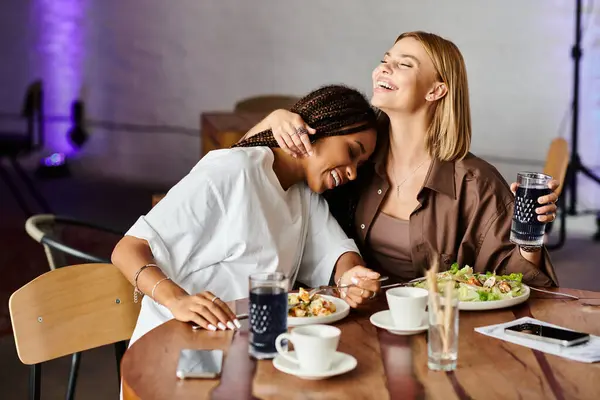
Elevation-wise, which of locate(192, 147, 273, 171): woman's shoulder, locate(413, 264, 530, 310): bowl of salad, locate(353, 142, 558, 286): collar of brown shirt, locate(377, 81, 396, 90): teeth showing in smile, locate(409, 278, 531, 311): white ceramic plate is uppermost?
locate(377, 81, 396, 90): teeth showing in smile

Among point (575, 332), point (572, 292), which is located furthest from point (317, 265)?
point (575, 332)

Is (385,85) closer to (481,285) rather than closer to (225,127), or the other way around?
(481,285)

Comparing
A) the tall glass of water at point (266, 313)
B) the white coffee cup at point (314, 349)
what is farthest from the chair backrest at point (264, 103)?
the white coffee cup at point (314, 349)

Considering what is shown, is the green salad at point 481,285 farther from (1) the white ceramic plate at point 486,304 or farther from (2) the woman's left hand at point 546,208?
(2) the woman's left hand at point 546,208

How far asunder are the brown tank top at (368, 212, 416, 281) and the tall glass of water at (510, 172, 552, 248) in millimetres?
428

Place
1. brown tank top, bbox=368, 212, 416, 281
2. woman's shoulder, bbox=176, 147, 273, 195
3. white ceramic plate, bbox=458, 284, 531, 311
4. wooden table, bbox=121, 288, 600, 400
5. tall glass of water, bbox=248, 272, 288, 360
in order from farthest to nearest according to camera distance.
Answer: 1. brown tank top, bbox=368, 212, 416, 281
2. woman's shoulder, bbox=176, 147, 273, 195
3. white ceramic plate, bbox=458, 284, 531, 311
4. tall glass of water, bbox=248, 272, 288, 360
5. wooden table, bbox=121, 288, 600, 400

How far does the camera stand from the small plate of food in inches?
67.5

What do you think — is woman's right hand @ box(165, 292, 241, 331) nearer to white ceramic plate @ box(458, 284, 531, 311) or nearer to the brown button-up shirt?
white ceramic plate @ box(458, 284, 531, 311)

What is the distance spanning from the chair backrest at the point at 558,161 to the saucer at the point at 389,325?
6.98ft

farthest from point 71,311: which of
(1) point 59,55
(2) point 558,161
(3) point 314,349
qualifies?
(1) point 59,55

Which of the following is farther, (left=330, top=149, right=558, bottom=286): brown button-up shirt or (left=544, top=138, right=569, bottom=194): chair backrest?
(left=544, top=138, right=569, bottom=194): chair backrest

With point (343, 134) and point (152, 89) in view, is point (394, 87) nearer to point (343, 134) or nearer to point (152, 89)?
point (343, 134)

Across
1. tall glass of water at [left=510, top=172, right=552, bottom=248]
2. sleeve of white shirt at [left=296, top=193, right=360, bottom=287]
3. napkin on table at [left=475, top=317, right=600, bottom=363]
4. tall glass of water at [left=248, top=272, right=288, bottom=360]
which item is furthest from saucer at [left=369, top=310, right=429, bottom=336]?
sleeve of white shirt at [left=296, top=193, right=360, bottom=287]

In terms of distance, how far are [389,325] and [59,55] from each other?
5.79m
